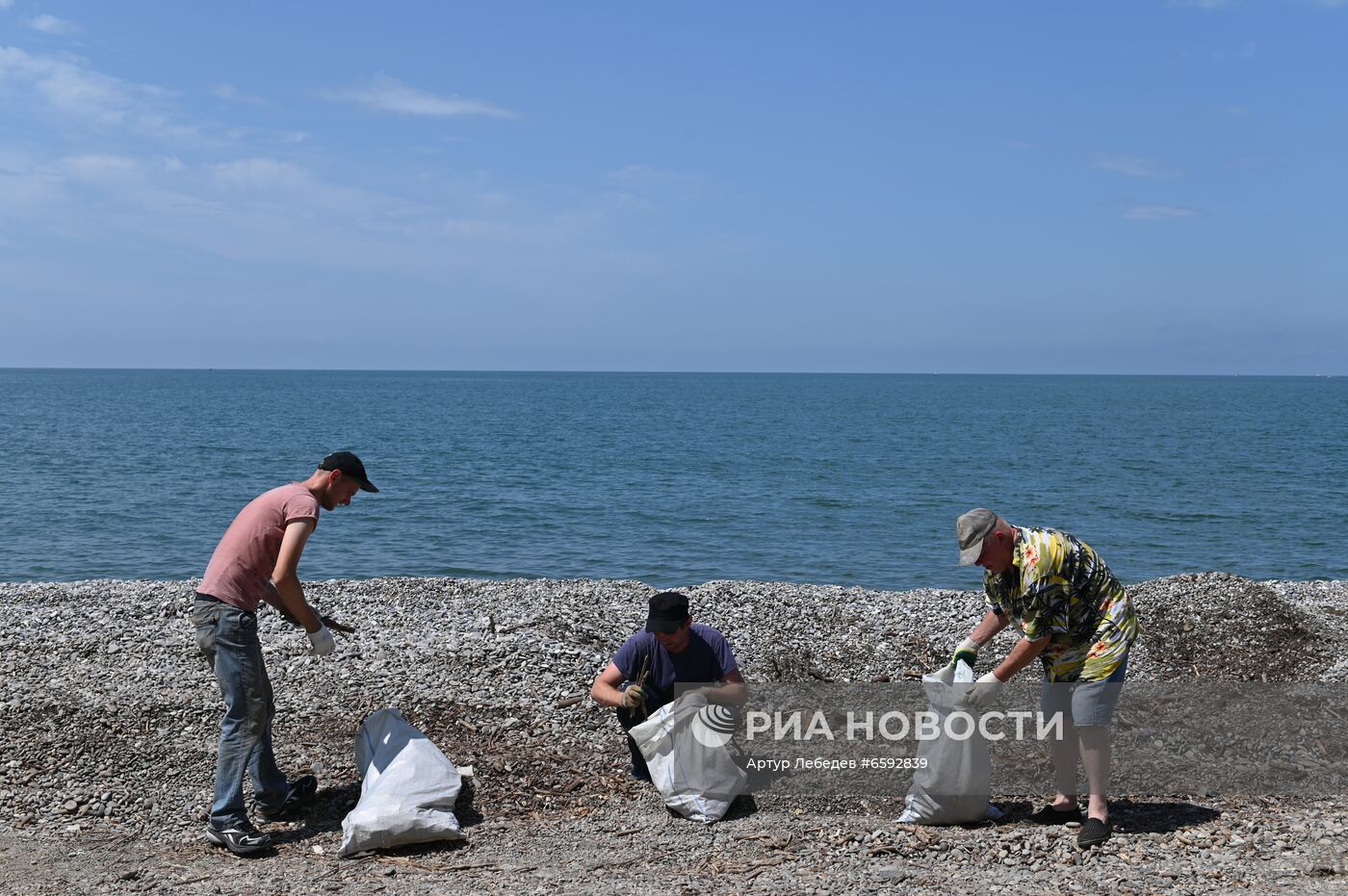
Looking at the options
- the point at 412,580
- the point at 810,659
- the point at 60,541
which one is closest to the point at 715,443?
the point at 60,541

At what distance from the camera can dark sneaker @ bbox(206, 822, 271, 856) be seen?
5.54 metres

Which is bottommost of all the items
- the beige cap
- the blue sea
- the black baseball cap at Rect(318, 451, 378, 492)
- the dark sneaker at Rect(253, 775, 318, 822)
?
the blue sea

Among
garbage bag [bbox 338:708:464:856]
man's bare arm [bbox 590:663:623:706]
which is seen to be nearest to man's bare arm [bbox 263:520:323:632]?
garbage bag [bbox 338:708:464:856]

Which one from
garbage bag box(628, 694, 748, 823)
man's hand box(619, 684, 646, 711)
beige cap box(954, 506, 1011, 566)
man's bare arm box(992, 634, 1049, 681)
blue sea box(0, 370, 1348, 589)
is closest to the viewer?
beige cap box(954, 506, 1011, 566)

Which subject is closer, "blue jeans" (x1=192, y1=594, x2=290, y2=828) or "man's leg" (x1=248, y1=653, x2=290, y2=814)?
"blue jeans" (x1=192, y1=594, x2=290, y2=828)

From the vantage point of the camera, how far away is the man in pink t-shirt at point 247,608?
18.3ft

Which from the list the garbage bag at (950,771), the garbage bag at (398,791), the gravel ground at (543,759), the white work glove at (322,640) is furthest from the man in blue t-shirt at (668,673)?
the white work glove at (322,640)

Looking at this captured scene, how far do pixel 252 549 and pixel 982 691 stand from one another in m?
3.71

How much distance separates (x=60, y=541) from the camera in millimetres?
22062

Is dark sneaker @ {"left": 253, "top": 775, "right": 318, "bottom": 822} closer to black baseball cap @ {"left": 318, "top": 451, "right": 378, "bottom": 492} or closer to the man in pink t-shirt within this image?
the man in pink t-shirt

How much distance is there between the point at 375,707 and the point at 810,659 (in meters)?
3.35

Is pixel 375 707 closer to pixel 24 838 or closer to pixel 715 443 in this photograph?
pixel 24 838

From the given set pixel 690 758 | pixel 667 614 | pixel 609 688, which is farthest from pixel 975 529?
pixel 609 688

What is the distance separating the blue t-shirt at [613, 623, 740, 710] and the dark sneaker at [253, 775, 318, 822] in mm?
1840
